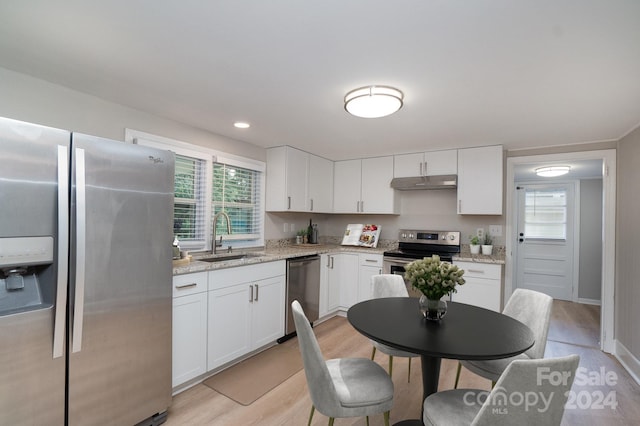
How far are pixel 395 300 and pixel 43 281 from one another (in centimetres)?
208

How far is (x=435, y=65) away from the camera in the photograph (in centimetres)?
176

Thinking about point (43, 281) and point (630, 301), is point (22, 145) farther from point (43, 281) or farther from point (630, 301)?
point (630, 301)

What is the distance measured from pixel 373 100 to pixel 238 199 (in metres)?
2.11

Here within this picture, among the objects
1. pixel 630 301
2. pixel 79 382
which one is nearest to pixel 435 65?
pixel 79 382

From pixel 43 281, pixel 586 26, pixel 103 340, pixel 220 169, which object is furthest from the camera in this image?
pixel 220 169

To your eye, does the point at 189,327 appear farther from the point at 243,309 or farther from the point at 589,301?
the point at 589,301

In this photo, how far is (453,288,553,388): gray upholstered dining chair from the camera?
1.81 meters

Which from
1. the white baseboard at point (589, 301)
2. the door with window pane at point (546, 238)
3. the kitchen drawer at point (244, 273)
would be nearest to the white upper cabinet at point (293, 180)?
the kitchen drawer at point (244, 273)

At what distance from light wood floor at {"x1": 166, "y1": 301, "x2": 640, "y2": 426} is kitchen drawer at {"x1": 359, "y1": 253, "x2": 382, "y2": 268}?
100cm

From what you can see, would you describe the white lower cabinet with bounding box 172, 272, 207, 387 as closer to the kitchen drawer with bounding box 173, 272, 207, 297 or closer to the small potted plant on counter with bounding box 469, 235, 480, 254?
the kitchen drawer with bounding box 173, 272, 207, 297

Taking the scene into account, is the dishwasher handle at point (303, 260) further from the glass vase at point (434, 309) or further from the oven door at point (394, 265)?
the glass vase at point (434, 309)

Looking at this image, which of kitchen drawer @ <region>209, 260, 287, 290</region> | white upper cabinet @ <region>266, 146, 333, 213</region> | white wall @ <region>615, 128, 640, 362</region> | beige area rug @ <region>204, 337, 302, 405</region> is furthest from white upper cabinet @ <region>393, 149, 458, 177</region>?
beige area rug @ <region>204, 337, 302, 405</region>

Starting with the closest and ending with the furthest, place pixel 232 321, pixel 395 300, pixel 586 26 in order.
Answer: pixel 586 26, pixel 395 300, pixel 232 321

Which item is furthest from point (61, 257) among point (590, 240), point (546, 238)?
point (590, 240)
